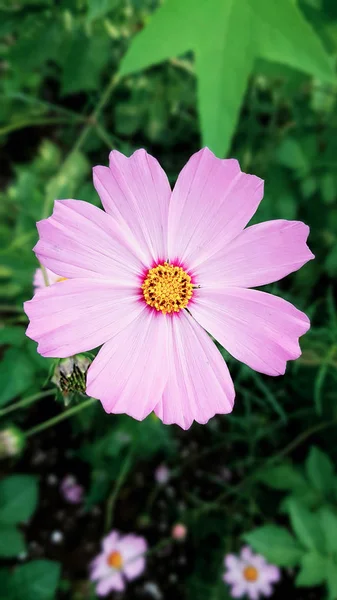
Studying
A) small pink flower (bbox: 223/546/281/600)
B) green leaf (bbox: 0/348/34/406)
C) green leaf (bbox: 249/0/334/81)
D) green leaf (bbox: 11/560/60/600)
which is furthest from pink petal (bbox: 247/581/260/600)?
green leaf (bbox: 249/0/334/81)

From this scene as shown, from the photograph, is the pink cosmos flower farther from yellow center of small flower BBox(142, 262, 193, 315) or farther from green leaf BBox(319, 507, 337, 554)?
green leaf BBox(319, 507, 337, 554)

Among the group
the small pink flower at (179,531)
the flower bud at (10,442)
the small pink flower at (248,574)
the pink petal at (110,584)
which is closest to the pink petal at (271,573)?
the small pink flower at (248,574)

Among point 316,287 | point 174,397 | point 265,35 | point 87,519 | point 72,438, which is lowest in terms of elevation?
point 87,519

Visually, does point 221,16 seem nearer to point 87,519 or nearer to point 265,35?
point 265,35

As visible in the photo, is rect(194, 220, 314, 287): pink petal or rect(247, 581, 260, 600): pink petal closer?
rect(194, 220, 314, 287): pink petal

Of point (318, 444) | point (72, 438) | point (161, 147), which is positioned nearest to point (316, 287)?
point (318, 444)

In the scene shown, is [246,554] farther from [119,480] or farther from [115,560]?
[119,480]

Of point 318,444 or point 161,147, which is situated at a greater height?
point 161,147
